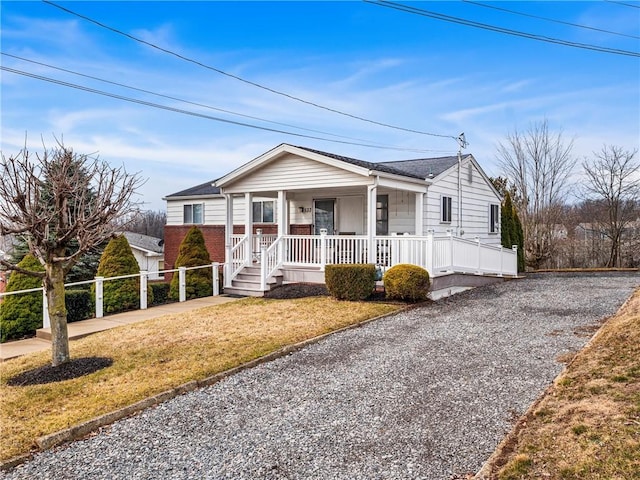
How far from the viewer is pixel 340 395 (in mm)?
5020

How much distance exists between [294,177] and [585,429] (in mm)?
10584

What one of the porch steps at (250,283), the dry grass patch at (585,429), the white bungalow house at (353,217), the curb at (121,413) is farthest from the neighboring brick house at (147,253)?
the dry grass patch at (585,429)

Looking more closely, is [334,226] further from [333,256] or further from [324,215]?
[333,256]

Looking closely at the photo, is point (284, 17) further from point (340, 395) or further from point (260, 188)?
point (340, 395)

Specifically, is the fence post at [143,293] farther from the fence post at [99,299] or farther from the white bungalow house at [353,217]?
the white bungalow house at [353,217]

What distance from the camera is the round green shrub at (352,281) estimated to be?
10648 mm

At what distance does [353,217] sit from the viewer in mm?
15406

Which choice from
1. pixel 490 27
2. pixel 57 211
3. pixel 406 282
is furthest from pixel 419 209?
pixel 57 211

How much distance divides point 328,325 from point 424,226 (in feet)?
22.7

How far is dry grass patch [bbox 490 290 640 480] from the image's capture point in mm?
3102

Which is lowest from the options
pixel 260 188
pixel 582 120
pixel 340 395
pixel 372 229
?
pixel 340 395

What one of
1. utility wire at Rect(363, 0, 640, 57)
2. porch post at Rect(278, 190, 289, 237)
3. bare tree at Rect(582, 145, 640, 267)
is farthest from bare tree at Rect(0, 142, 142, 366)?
bare tree at Rect(582, 145, 640, 267)

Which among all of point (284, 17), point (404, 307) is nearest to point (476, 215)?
point (404, 307)

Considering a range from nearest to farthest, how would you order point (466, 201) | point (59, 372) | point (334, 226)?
point (59, 372), point (334, 226), point (466, 201)
